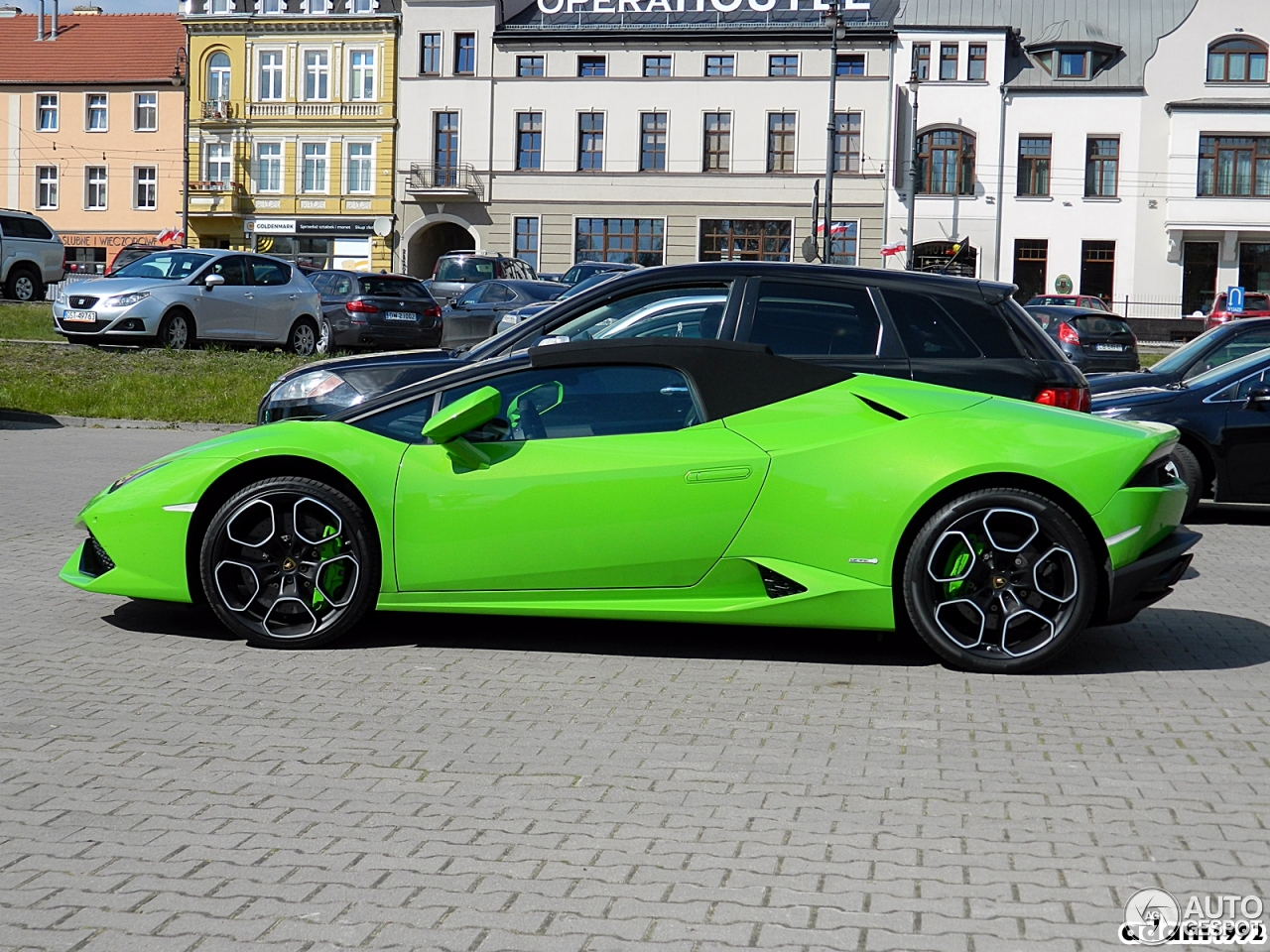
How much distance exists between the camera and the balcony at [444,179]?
59812 millimetres

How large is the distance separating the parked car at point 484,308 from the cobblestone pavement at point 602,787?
23824mm

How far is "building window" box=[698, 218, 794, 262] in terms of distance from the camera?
57875 mm

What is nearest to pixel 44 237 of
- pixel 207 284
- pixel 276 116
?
pixel 207 284

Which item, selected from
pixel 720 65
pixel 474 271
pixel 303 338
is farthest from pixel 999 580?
pixel 720 65

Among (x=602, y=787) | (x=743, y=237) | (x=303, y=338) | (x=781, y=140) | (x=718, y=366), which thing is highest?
(x=781, y=140)

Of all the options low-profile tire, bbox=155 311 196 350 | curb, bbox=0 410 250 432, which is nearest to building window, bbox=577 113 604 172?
low-profile tire, bbox=155 311 196 350

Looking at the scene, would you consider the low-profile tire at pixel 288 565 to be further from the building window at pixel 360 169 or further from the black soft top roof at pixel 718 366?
the building window at pixel 360 169

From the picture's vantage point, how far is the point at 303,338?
23750 mm

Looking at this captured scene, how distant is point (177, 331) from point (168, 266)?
4.13 ft

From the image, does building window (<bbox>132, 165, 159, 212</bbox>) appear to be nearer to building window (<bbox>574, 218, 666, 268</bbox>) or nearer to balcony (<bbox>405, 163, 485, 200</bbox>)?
balcony (<bbox>405, 163, 485, 200</bbox>)

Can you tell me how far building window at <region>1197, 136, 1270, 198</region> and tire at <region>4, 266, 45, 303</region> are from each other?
128 feet

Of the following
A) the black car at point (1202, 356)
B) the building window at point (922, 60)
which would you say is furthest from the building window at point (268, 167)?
the black car at point (1202, 356)

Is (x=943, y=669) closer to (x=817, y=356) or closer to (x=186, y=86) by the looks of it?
(x=817, y=356)

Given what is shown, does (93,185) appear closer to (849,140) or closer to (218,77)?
(218,77)
